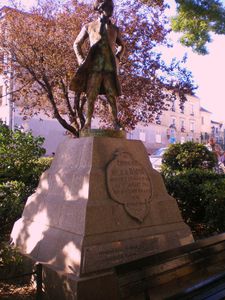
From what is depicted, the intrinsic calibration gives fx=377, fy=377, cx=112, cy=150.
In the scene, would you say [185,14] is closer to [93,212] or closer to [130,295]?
[93,212]

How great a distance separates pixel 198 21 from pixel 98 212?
Answer: 809 centimetres

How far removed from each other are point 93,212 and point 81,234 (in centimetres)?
30

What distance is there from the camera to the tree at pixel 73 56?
1228cm

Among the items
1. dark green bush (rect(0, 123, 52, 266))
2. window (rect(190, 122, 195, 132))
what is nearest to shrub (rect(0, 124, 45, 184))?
dark green bush (rect(0, 123, 52, 266))

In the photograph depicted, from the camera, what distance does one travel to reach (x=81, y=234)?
4355 millimetres

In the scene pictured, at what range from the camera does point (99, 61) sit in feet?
18.5

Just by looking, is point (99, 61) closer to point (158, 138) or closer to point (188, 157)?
point (188, 157)

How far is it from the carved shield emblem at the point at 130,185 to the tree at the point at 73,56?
7.28 metres

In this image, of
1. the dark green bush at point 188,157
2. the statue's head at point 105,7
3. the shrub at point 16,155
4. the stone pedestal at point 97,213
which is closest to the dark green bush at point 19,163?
the shrub at point 16,155

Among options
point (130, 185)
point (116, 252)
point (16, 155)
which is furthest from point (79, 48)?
point (16, 155)

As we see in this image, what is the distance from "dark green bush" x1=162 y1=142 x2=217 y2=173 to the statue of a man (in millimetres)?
5760

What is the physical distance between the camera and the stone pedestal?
172 inches

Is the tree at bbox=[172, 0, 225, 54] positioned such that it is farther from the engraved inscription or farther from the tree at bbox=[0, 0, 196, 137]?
the engraved inscription

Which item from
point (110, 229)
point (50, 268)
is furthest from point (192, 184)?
point (50, 268)
